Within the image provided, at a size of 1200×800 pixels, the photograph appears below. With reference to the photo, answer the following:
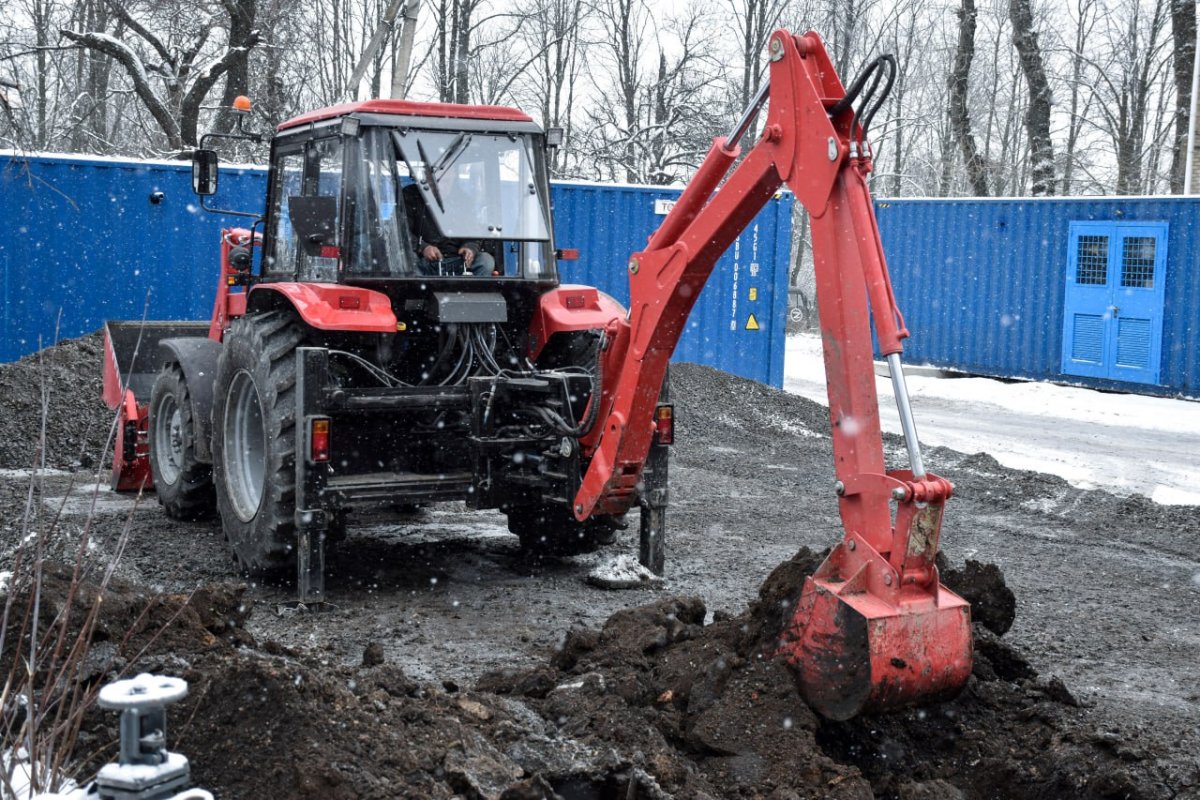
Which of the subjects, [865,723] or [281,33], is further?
[281,33]

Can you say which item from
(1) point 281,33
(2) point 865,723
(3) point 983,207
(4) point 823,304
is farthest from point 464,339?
(1) point 281,33

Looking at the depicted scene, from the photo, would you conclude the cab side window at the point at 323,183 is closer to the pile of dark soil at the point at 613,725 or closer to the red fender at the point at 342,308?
the red fender at the point at 342,308

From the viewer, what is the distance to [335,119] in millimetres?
6914

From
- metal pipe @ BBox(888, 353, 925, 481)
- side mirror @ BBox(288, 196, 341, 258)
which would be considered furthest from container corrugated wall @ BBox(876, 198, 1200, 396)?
metal pipe @ BBox(888, 353, 925, 481)

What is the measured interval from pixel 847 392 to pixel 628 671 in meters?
1.32

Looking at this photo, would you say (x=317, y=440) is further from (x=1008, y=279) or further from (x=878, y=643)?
(x=1008, y=279)

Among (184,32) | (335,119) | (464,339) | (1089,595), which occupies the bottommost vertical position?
(1089,595)

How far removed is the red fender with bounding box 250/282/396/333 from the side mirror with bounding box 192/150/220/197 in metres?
1.19

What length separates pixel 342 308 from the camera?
6461 millimetres

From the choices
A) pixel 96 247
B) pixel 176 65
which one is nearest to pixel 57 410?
pixel 96 247

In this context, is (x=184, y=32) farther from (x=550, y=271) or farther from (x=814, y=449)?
(x=550, y=271)

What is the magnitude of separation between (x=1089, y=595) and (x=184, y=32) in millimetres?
17469

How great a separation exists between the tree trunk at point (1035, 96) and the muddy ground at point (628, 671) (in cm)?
1614

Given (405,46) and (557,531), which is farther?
(405,46)
